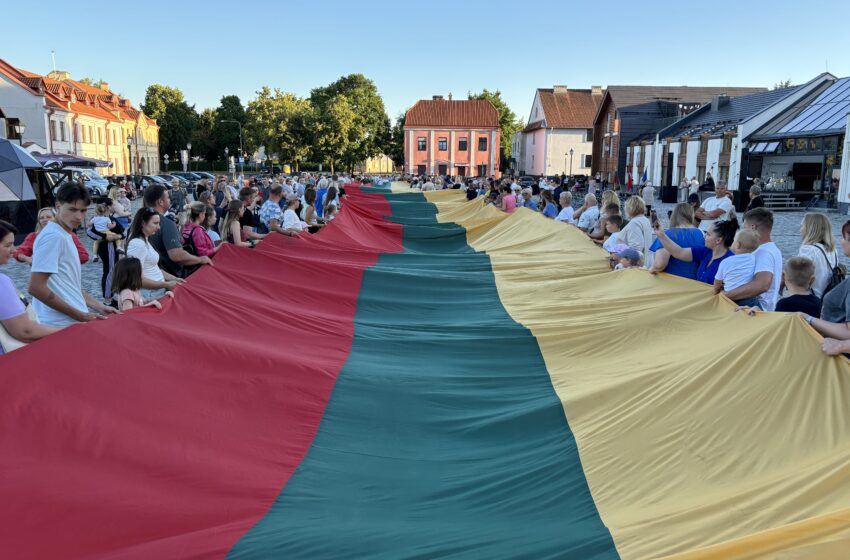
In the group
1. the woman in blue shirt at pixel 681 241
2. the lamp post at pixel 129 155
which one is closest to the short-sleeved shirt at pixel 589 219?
the woman in blue shirt at pixel 681 241

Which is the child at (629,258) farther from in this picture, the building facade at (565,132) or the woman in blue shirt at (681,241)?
the building facade at (565,132)

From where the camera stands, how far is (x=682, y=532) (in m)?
2.87

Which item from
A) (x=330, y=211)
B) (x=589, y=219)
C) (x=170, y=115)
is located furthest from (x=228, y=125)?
(x=589, y=219)

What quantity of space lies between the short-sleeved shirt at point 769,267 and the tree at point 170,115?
280 feet

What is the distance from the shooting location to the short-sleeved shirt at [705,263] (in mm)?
6278

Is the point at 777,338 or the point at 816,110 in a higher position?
the point at 816,110

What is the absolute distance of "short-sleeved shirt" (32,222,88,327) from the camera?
4.66 metres

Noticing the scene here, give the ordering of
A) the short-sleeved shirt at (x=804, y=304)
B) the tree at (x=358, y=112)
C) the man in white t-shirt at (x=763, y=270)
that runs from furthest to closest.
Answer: the tree at (x=358, y=112) → the man in white t-shirt at (x=763, y=270) → the short-sleeved shirt at (x=804, y=304)

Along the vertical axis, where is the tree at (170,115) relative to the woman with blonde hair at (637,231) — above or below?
above

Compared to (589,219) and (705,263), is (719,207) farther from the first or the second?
(705,263)

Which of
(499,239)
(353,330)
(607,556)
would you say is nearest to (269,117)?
(499,239)

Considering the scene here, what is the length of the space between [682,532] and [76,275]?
14.4 feet

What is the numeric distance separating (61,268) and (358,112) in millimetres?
69428

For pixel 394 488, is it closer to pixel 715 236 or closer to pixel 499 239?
pixel 715 236
